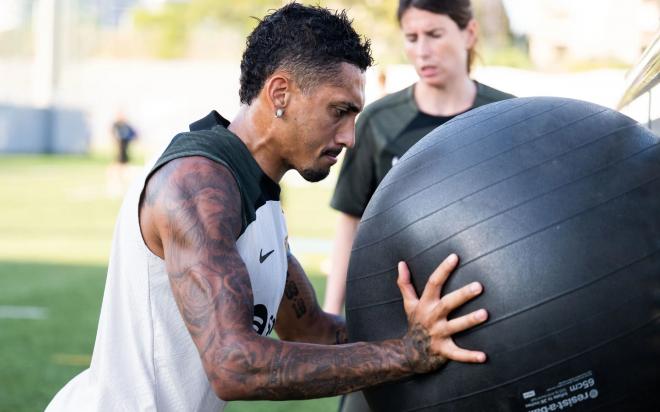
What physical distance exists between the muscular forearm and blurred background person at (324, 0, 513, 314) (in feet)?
6.75

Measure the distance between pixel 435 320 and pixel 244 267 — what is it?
1.68ft

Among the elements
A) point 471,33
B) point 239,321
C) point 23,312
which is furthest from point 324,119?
point 23,312

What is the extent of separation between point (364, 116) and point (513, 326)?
2.49 metres

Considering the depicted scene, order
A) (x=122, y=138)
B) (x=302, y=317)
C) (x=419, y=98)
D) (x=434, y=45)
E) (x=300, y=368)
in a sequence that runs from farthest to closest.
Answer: (x=122, y=138), (x=419, y=98), (x=434, y=45), (x=302, y=317), (x=300, y=368)

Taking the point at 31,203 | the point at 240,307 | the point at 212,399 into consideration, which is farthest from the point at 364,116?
the point at 31,203

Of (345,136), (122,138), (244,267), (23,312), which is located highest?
(122,138)

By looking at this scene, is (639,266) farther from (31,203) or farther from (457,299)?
(31,203)

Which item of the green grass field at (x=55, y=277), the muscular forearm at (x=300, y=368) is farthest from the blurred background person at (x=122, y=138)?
the muscular forearm at (x=300, y=368)

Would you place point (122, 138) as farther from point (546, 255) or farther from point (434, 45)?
point (546, 255)

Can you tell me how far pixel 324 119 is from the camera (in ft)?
9.52

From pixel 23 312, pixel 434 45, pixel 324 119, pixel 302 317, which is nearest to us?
pixel 324 119

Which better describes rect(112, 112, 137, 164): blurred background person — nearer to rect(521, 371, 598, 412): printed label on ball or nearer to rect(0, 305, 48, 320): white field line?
rect(0, 305, 48, 320): white field line

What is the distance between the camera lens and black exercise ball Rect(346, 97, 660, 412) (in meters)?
2.44

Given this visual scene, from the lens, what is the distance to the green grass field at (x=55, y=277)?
22.5ft
